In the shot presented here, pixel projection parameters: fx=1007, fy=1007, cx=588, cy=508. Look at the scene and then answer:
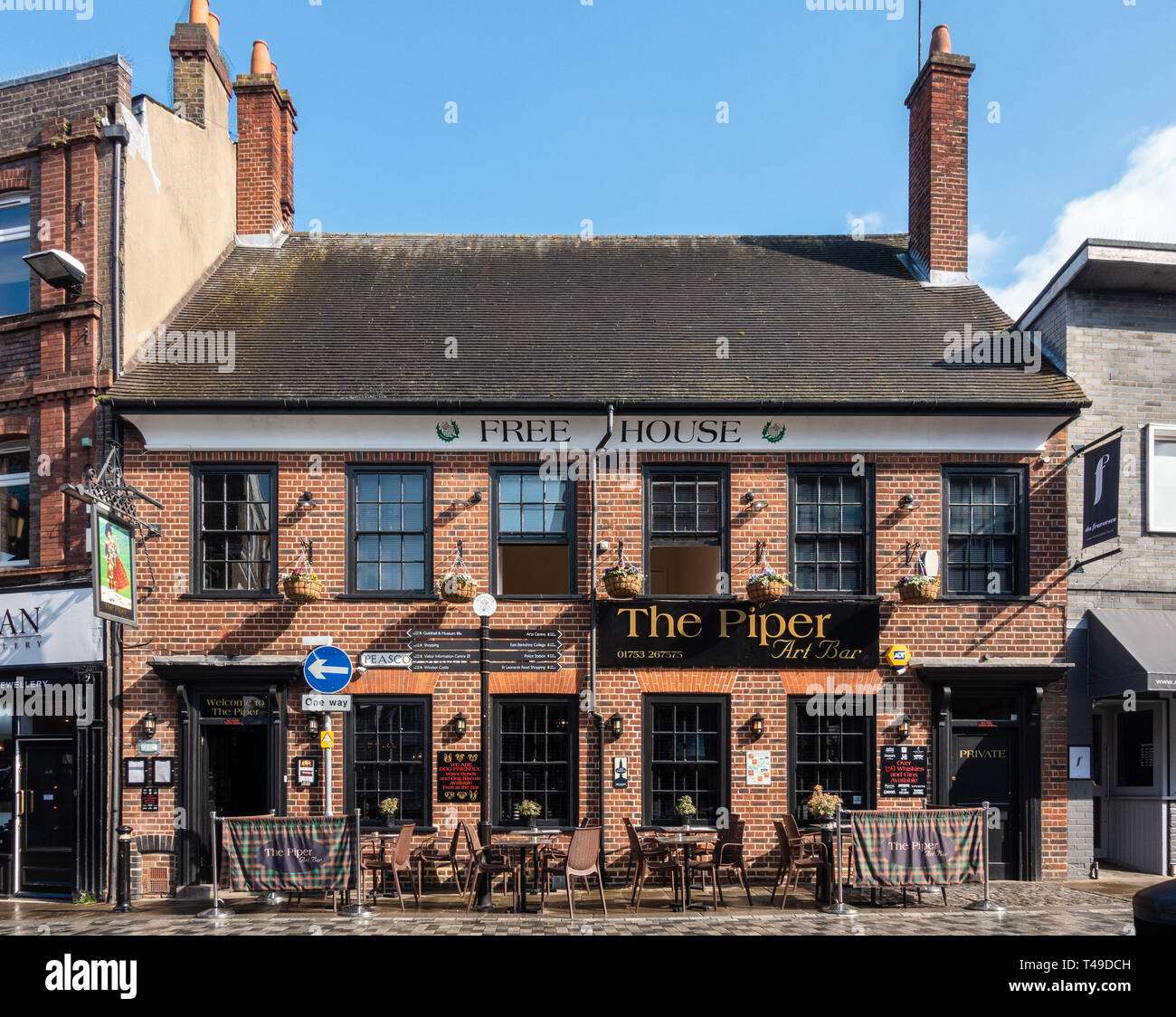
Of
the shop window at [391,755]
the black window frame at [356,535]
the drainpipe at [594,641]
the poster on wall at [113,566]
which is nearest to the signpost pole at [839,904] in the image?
the drainpipe at [594,641]

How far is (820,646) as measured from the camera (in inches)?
516

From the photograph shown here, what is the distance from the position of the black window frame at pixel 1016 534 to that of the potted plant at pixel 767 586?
2313mm

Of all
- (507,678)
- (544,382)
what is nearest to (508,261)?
(544,382)

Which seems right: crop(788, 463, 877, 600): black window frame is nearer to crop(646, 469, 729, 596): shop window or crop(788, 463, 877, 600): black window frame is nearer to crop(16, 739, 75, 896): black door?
crop(646, 469, 729, 596): shop window

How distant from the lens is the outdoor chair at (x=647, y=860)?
11.4 m

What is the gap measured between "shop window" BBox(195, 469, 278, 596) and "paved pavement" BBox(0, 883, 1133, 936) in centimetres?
401

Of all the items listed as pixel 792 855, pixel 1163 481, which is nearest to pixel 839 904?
pixel 792 855

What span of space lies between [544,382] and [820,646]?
5.05 m

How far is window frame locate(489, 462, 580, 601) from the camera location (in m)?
13.2

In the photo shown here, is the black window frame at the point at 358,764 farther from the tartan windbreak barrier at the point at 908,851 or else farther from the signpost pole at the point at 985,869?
the signpost pole at the point at 985,869

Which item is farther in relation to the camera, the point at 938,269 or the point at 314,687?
the point at 938,269

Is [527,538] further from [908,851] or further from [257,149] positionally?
[257,149]
